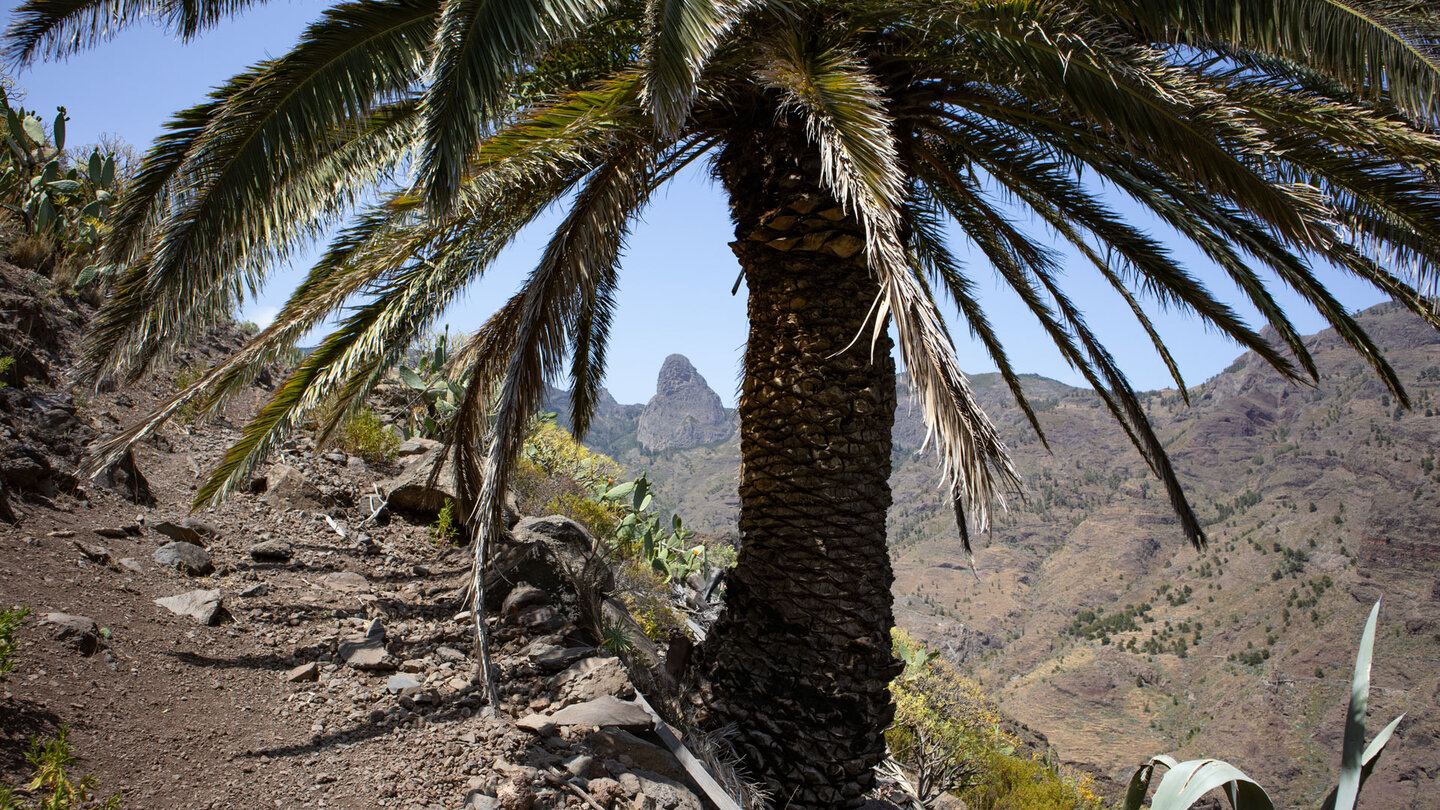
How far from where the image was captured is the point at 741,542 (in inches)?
187

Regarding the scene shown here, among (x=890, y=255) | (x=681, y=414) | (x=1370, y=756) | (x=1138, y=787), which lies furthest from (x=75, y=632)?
(x=681, y=414)

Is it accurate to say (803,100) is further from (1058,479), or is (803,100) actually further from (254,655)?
(1058,479)

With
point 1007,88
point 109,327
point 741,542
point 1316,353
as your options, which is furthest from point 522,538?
point 1316,353

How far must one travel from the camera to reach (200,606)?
3957 mm

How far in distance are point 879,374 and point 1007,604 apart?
67.3m

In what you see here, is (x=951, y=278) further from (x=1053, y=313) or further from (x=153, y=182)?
(x=153, y=182)

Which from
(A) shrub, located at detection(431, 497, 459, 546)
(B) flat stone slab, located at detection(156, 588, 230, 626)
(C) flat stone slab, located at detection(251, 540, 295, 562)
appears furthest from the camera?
(A) shrub, located at detection(431, 497, 459, 546)

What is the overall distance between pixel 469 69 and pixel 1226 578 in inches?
2403

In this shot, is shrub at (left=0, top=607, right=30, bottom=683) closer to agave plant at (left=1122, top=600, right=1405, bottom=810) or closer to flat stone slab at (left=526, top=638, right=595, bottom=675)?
flat stone slab at (left=526, top=638, right=595, bottom=675)

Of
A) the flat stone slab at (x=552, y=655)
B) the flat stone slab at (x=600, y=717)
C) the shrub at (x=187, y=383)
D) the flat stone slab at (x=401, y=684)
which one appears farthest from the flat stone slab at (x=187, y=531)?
the flat stone slab at (x=600, y=717)

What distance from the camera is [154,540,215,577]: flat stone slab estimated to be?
4328 millimetres

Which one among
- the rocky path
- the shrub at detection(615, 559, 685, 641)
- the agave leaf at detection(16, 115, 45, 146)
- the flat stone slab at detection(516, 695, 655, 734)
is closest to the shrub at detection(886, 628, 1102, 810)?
the shrub at detection(615, 559, 685, 641)

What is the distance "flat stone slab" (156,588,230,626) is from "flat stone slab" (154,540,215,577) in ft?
1.21

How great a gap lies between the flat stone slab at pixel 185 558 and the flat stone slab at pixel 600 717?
2.27m
